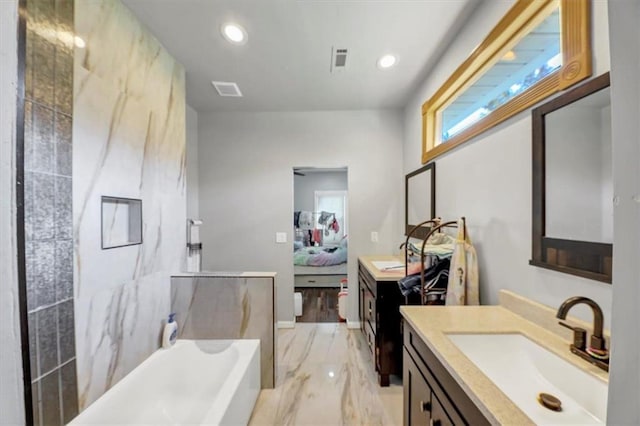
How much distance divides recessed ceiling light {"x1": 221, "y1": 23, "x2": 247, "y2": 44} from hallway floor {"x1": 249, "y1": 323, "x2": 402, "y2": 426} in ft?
8.85

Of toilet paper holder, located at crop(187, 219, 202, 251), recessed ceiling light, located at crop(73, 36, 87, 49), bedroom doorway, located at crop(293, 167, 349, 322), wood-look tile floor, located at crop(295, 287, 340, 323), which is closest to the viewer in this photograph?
recessed ceiling light, located at crop(73, 36, 87, 49)

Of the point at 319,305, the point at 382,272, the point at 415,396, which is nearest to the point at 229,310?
the point at 382,272

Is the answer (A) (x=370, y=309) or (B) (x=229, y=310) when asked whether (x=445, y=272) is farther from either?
(B) (x=229, y=310)

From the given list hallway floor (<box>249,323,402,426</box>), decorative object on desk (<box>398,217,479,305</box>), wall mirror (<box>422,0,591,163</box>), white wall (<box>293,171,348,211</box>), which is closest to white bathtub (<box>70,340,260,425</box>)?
hallway floor (<box>249,323,402,426</box>)

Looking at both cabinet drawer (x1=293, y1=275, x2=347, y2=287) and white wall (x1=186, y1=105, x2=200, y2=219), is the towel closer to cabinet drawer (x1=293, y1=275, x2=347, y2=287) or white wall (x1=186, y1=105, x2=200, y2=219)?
white wall (x1=186, y1=105, x2=200, y2=219)

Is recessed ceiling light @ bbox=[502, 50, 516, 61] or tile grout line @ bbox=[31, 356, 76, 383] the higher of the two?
recessed ceiling light @ bbox=[502, 50, 516, 61]

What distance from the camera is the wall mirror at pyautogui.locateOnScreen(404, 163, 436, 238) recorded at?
7.48 feet

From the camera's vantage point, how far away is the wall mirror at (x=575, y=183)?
0.89 meters

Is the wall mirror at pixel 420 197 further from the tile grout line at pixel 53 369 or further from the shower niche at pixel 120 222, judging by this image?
the tile grout line at pixel 53 369

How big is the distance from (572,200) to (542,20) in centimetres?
87

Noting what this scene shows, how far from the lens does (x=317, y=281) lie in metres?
4.59

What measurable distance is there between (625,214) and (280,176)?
121 inches

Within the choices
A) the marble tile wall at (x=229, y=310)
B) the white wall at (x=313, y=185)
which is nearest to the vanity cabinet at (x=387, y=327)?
the marble tile wall at (x=229, y=310)

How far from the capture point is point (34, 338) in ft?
3.60
